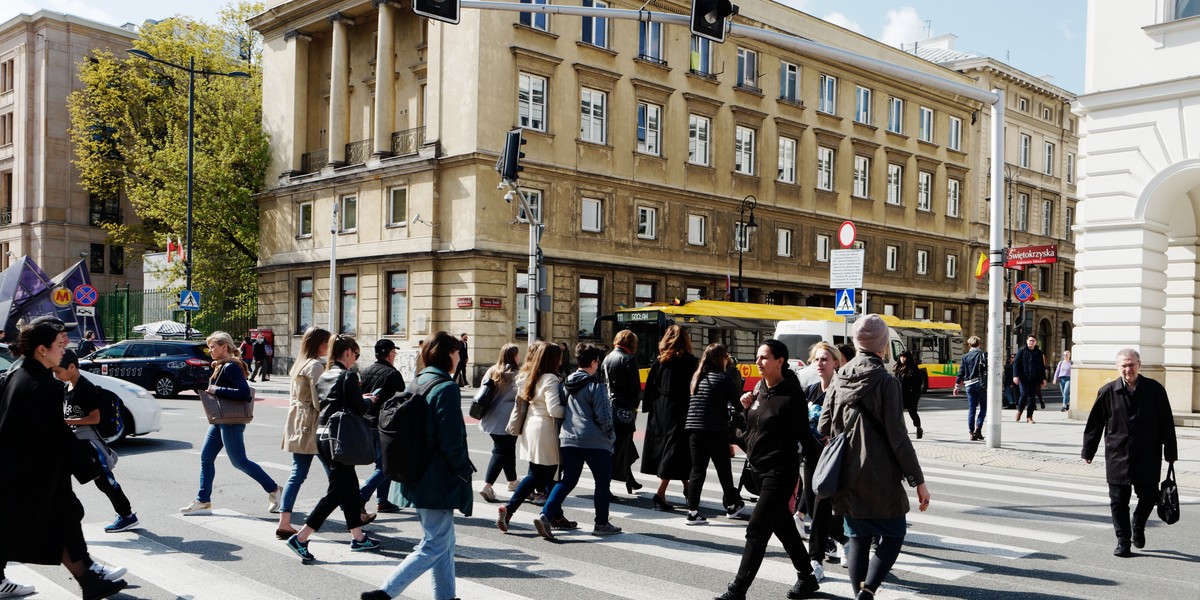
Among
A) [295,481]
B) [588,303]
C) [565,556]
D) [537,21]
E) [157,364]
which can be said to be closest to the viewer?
[565,556]

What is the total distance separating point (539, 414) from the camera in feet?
29.2

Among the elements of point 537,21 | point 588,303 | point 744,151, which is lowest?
point 588,303

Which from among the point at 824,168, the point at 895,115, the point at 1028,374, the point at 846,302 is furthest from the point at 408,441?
the point at 895,115

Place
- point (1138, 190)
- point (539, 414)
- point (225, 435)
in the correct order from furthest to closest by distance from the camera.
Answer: point (1138, 190), point (225, 435), point (539, 414)

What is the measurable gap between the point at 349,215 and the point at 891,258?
957 inches

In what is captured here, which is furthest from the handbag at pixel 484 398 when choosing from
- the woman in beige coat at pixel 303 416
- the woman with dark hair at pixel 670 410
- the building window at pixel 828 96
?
the building window at pixel 828 96

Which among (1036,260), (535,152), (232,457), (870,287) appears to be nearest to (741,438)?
(232,457)

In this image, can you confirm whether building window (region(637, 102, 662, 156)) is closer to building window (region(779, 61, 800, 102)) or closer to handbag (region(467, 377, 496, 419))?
building window (region(779, 61, 800, 102))

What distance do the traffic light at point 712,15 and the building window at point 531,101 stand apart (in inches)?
890

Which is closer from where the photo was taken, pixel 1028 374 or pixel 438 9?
pixel 438 9

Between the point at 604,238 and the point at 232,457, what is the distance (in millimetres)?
27220

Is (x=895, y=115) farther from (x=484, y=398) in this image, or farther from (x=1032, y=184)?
(x=484, y=398)

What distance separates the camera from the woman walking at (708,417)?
30.1 ft

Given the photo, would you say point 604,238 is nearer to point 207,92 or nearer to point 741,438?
point 207,92
